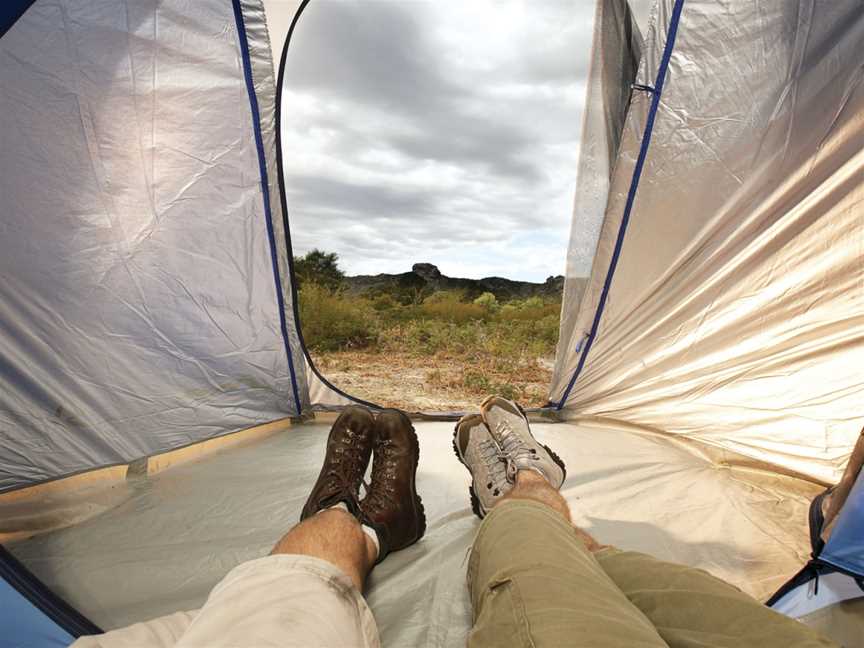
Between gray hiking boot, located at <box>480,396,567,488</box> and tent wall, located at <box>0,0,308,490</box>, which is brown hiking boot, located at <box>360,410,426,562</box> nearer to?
gray hiking boot, located at <box>480,396,567,488</box>

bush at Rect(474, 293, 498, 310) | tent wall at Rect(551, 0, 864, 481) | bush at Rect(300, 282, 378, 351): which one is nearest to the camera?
tent wall at Rect(551, 0, 864, 481)

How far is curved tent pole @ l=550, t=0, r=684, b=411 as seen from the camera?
4.64ft

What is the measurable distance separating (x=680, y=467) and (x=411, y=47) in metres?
1.82

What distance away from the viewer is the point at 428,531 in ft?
4.06

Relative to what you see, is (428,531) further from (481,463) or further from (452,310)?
(452,310)

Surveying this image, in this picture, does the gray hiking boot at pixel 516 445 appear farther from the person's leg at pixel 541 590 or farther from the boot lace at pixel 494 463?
the person's leg at pixel 541 590

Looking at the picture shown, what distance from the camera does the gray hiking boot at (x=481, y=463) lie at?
119 centimetres

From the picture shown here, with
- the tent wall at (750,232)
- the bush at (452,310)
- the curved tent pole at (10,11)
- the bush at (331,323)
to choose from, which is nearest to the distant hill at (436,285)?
the bush at (452,310)

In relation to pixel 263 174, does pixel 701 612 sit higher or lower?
lower

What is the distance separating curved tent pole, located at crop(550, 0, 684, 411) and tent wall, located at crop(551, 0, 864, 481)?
10mm

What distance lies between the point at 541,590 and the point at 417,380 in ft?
9.45

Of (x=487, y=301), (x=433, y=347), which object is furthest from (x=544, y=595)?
(x=487, y=301)

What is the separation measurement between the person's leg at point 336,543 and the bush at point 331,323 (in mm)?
3572

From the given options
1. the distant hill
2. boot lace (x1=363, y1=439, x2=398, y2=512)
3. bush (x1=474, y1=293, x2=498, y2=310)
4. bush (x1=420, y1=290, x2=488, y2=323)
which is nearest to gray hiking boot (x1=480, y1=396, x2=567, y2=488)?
boot lace (x1=363, y1=439, x2=398, y2=512)
